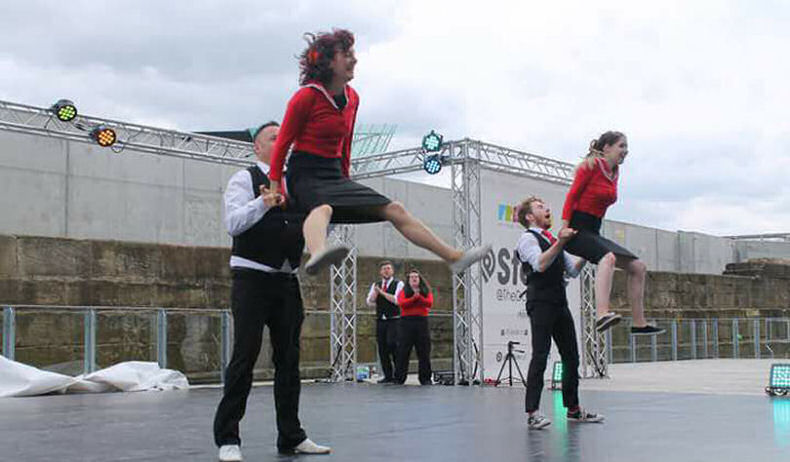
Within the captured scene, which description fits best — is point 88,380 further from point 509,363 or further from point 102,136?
point 509,363

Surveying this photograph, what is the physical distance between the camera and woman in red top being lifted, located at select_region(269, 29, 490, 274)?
3.47m

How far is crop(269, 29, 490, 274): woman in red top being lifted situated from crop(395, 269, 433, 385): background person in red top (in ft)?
23.4

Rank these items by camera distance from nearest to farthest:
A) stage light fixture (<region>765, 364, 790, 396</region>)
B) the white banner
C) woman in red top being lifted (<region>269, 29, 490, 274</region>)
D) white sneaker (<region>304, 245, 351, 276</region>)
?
white sneaker (<region>304, 245, 351, 276</region>)
woman in red top being lifted (<region>269, 29, 490, 274</region>)
stage light fixture (<region>765, 364, 790, 396</region>)
the white banner

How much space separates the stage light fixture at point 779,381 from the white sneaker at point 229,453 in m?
5.86

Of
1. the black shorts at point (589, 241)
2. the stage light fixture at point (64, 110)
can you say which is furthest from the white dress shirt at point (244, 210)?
the stage light fixture at point (64, 110)

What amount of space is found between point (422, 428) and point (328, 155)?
2305 millimetres

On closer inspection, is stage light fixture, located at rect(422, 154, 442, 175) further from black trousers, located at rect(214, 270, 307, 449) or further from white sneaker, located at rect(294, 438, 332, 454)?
white sneaker, located at rect(294, 438, 332, 454)

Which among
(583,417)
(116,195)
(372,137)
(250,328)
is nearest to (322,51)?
(250,328)

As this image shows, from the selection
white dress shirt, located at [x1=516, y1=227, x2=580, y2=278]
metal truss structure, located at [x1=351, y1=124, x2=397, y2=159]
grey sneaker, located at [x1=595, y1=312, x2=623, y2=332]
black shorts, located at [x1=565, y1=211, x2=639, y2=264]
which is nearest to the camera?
grey sneaker, located at [x1=595, y1=312, x2=623, y2=332]

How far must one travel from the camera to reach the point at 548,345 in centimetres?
571

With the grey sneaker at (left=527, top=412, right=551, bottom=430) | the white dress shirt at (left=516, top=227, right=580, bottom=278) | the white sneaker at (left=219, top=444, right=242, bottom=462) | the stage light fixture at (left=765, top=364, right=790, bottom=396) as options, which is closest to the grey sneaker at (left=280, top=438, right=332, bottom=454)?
the white sneaker at (left=219, top=444, right=242, bottom=462)

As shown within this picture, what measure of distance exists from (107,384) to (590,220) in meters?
6.41

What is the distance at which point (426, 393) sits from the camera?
876 centimetres

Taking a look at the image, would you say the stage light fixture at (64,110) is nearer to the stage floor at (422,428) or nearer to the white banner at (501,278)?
the stage floor at (422,428)
